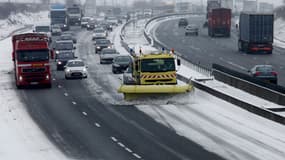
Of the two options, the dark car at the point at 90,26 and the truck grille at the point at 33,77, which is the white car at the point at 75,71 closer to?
the truck grille at the point at 33,77

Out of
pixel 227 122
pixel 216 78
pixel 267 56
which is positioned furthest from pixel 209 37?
pixel 227 122

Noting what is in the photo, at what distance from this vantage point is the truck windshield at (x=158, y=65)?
36.1m

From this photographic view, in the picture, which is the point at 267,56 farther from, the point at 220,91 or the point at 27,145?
the point at 27,145

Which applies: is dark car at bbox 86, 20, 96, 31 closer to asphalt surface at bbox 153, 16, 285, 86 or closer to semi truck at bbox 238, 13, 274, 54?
asphalt surface at bbox 153, 16, 285, 86

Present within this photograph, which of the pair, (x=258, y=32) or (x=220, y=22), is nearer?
(x=258, y=32)

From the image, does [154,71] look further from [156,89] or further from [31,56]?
[31,56]

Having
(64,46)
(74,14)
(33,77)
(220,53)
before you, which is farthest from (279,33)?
(33,77)

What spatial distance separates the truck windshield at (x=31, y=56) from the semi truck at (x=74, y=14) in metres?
76.9

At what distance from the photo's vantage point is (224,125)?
2881 centimetres

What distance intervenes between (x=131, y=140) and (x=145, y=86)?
8769mm

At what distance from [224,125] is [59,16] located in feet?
274

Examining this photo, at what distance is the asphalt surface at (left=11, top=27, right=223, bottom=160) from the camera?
23659mm

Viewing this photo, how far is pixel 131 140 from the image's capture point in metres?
25.9

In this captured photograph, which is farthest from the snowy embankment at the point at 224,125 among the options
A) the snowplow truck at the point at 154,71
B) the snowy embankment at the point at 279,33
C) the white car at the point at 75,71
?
the snowy embankment at the point at 279,33
